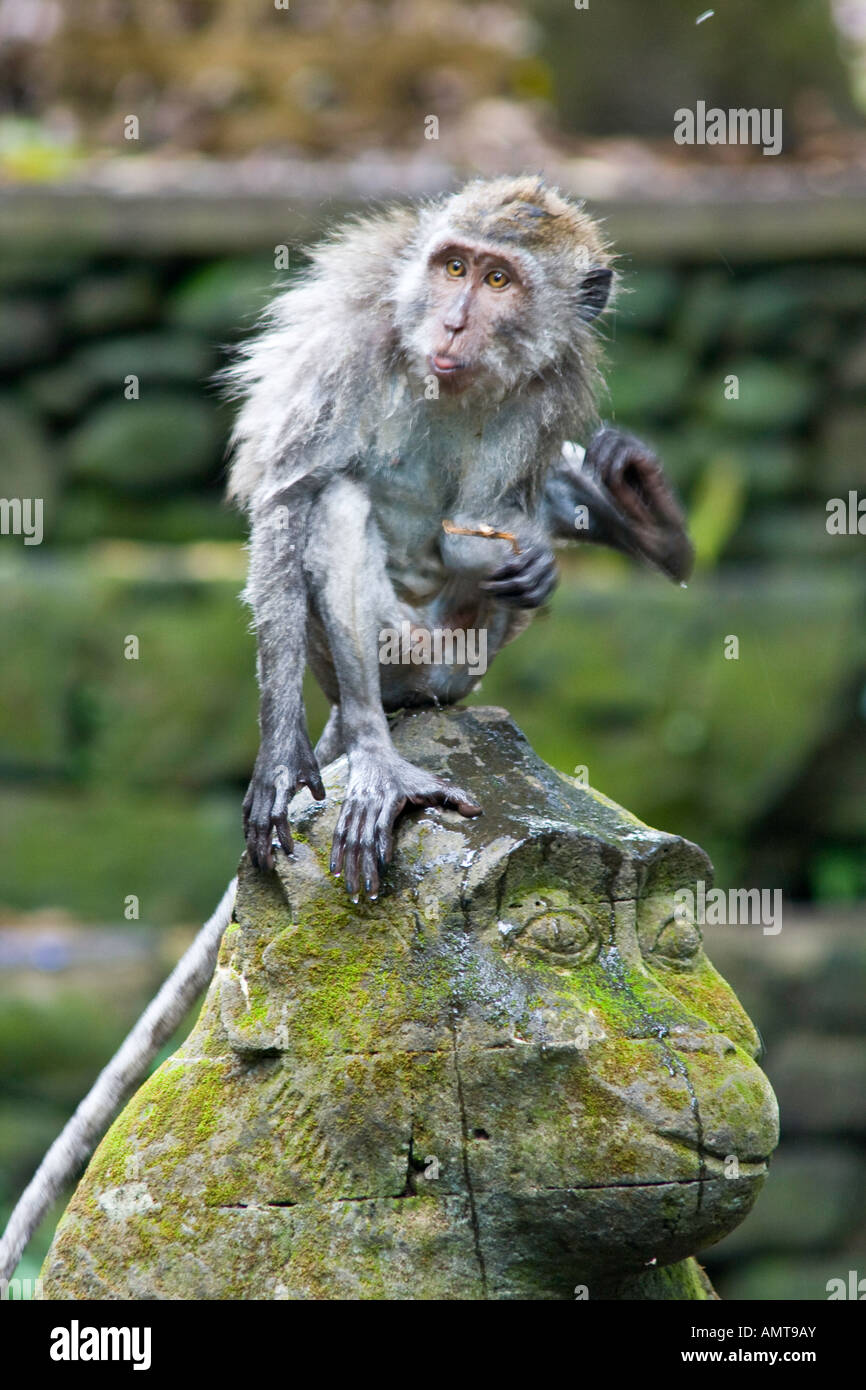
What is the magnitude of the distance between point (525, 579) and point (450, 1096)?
1.73 meters

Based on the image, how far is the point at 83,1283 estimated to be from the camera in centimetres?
459

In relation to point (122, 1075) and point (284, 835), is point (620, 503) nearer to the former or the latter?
point (284, 835)

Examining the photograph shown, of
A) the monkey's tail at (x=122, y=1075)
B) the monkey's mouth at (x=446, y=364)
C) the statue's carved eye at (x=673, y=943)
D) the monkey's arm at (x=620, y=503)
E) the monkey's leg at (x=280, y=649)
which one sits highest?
the monkey's mouth at (x=446, y=364)

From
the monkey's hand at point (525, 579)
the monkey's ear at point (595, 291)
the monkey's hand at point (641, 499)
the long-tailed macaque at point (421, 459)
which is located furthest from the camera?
the monkey's ear at point (595, 291)

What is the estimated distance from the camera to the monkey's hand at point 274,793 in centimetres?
475

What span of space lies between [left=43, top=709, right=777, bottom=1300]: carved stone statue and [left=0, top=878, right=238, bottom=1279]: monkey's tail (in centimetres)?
58

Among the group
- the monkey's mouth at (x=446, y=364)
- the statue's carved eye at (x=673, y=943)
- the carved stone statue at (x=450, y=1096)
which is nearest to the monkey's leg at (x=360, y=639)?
the carved stone statue at (x=450, y=1096)

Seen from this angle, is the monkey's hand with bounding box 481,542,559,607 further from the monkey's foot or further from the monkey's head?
the monkey's foot

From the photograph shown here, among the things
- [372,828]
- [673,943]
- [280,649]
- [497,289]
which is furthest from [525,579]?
[673,943]

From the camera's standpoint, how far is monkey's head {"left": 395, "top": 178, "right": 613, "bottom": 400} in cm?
539

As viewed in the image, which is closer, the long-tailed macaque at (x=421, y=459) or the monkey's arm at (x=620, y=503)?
the long-tailed macaque at (x=421, y=459)

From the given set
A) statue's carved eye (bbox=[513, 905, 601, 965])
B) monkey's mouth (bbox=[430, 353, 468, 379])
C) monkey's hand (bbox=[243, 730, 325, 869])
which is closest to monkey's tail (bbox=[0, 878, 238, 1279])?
monkey's hand (bbox=[243, 730, 325, 869])

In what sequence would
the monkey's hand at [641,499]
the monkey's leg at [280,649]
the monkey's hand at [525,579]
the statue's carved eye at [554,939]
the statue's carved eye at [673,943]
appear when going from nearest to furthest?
the statue's carved eye at [554,939] < the statue's carved eye at [673,943] < the monkey's leg at [280,649] < the monkey's hand at [525,579] < the monkey's hand at [641,499]

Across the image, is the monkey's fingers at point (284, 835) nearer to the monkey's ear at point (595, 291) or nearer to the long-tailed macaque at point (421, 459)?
the long-tailed macaque at point (421, 459)
